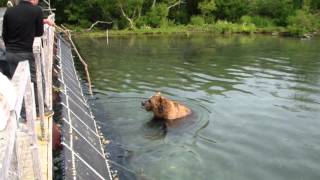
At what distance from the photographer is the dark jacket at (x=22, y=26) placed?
9.48m

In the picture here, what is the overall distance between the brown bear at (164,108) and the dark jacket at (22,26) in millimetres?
7247

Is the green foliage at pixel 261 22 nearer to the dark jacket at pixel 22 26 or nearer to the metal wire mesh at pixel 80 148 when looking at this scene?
the metal wire mesh at pixel 80 148

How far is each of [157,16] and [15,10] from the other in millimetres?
51256

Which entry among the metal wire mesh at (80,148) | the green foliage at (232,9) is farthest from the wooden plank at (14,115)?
the green foliage at (232,9)

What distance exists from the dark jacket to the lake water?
153 inches

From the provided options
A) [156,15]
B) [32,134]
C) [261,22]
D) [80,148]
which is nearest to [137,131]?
[80,148]

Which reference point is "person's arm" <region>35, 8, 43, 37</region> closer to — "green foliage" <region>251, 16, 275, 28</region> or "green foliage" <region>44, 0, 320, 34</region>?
"green foliage" <region>44, 0, 320, 34</region>

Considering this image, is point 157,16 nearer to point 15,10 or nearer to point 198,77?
point 198,77

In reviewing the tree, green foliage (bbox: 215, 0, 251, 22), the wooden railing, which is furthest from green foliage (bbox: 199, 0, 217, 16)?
the wooden railing

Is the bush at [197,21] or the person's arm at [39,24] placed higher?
the person's arm at [39,24]

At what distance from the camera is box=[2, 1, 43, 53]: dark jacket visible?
948cm

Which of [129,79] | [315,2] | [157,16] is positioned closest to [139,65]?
[129,79]

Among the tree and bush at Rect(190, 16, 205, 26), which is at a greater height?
the tree

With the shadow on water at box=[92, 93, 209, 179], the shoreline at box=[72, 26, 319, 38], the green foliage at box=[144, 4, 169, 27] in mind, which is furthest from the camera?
the green foliage at box=[144, 4, 169, 27]
